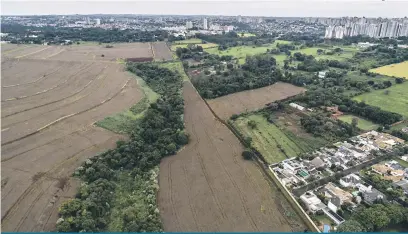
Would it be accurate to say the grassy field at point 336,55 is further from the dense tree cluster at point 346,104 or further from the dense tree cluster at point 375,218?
the dense tree cluster at point 375,218

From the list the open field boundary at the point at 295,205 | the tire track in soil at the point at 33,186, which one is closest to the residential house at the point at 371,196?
the open field boundary at the point at 295,205

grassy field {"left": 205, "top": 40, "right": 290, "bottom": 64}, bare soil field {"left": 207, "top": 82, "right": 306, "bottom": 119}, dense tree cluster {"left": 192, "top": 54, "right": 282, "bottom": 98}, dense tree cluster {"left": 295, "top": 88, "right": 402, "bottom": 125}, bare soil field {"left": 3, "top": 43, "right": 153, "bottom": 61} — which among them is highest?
bare soil field {"left": 3, "top": 43, "right": 153, "bottom": 61}

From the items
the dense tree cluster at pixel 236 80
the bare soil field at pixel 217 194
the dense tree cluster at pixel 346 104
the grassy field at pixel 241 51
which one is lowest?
the bare soil field at pixel 217 194

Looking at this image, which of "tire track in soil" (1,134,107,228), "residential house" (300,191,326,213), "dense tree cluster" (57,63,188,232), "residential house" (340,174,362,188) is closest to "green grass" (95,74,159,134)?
"dense tree cluster" (57,63,188,232)

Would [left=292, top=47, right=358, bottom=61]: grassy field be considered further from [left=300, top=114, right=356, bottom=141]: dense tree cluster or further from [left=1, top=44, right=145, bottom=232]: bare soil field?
[left=1, top=44, right=145, bottom=232]: bare soil field

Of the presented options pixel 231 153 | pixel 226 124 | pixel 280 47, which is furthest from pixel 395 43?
pixel 231 153

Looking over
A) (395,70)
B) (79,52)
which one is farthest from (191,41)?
(395,70)
